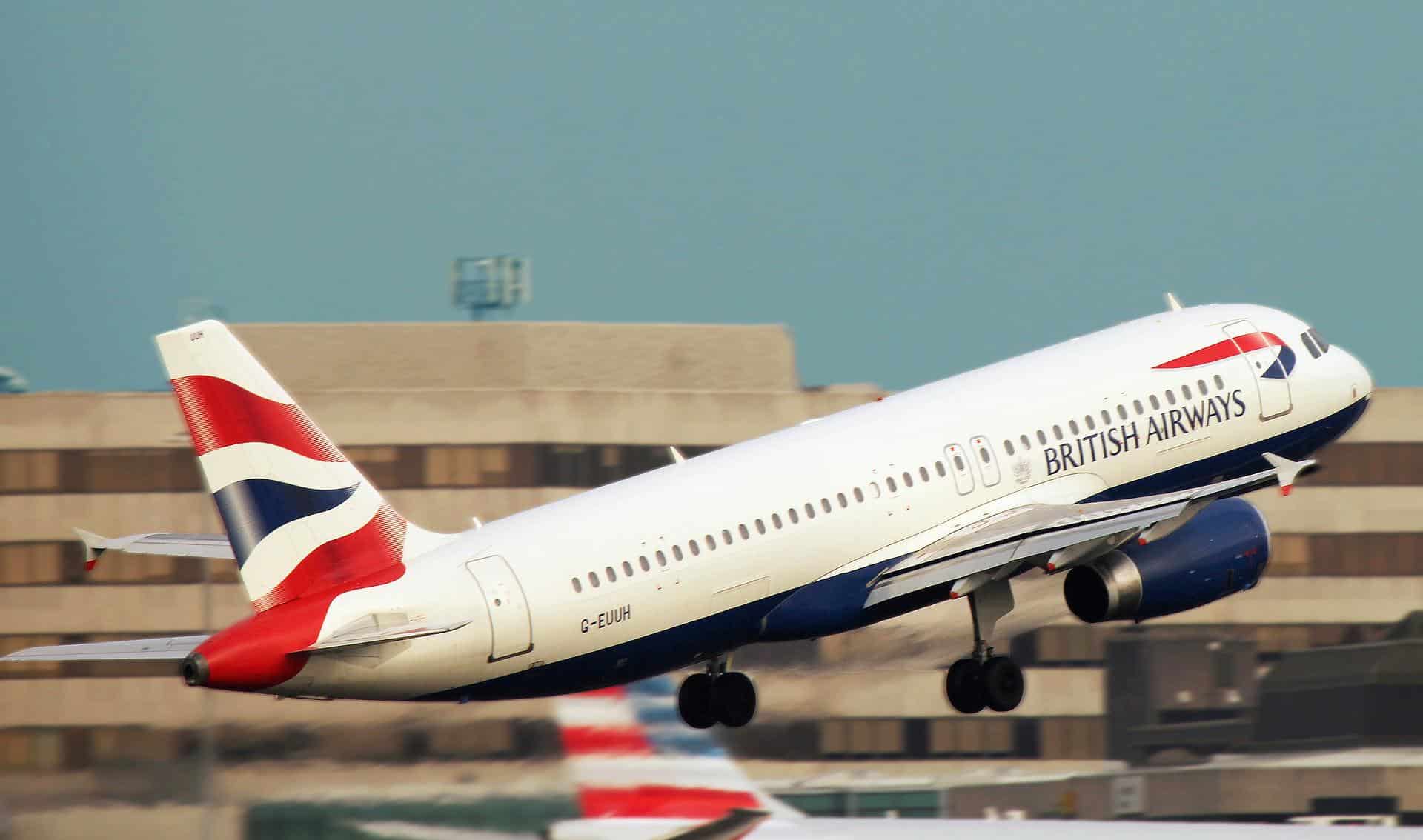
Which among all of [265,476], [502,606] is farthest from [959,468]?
[265,476]

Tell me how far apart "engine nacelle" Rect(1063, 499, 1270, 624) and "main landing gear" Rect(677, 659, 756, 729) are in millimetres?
6594

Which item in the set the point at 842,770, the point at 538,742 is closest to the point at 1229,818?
the point at 842,770

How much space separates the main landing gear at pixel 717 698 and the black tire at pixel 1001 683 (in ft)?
15.1

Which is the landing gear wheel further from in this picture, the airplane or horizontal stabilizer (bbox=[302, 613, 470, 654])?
horizontal stabilizer (bbox=[302, 613, 470, 654])

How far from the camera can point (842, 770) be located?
74688mm

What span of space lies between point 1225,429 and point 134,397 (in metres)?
52.6

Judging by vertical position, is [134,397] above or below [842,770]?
above

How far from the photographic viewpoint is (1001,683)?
4422 centimetres

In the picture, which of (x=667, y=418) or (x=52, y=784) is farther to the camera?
(x=667, y=418)

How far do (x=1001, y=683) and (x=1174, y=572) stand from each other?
13.0ft

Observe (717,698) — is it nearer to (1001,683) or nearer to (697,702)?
(697,702)

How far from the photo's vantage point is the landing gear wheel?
45062 millimetres

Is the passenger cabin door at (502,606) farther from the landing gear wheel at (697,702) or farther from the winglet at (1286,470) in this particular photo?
the winglet at (1286,470)

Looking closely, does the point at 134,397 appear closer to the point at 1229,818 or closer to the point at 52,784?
the point at 52,784
